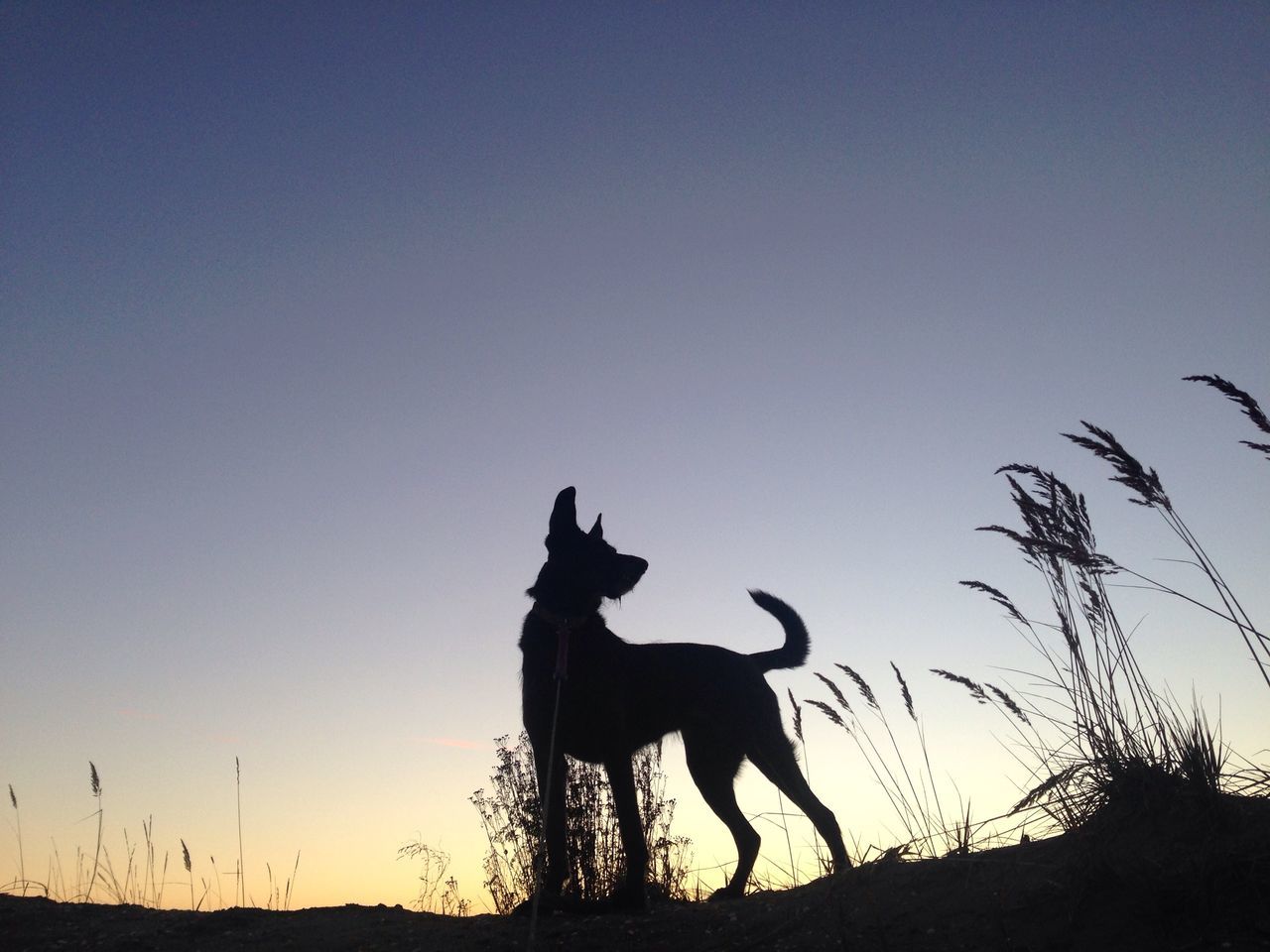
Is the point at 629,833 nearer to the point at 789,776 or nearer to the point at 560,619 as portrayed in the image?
the point at 560,619

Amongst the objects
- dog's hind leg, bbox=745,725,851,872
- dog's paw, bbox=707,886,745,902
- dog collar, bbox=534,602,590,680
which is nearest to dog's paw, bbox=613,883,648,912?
dog's paw, bbox=707,886,745,902

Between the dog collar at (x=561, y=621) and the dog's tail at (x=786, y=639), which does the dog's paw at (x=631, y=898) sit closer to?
the dog collar at (x=561, y=621)

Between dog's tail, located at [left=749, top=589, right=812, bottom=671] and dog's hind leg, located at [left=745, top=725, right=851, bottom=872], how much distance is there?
49 cm

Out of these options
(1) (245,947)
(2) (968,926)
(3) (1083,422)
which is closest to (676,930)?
(2) (968,926)

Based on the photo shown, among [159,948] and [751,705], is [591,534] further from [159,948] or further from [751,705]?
[159,948]

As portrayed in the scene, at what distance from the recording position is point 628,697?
5223 mm

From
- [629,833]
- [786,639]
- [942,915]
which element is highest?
[786,639]

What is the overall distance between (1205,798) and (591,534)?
3708 millimetres

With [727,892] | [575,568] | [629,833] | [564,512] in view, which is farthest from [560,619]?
[727,892]

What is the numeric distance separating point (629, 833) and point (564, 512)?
6.81ft

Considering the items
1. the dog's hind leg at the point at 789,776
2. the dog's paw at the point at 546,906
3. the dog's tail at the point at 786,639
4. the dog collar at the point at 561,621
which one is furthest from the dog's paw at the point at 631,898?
the dog's tail at the point at 786,639

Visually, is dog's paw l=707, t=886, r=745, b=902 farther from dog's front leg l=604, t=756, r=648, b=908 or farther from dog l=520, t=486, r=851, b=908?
dog's front leg l=604, t=756, r=648, b=908

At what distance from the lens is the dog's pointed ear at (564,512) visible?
5.78m

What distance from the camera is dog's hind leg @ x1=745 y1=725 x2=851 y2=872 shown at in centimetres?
526
